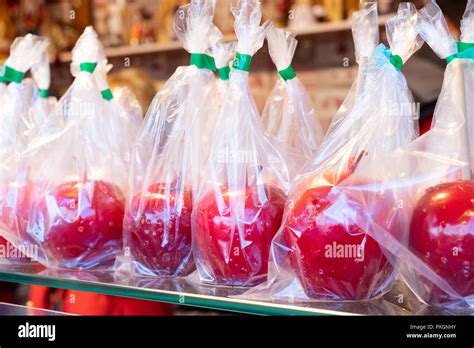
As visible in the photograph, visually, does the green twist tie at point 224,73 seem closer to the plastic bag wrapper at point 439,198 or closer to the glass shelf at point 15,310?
the plastic bag wrapper at point 439,198

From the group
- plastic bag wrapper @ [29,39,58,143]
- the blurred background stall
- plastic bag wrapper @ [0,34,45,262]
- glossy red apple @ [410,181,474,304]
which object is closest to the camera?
glossy red apple @ [410,181,474,304]

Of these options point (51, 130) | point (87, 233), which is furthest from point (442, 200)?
point (51, 130)

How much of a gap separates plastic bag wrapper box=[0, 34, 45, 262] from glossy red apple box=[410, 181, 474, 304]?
0.60 meters

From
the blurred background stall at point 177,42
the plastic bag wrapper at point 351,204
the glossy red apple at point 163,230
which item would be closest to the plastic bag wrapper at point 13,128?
the glossy red apple at point 163,230

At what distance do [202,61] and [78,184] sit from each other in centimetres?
25

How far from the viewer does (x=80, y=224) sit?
89 centimetres

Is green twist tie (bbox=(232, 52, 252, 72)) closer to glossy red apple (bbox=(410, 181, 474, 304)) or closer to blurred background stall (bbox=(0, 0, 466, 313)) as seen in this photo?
glossy red apple (bbox=(410, 181, 474, 304))

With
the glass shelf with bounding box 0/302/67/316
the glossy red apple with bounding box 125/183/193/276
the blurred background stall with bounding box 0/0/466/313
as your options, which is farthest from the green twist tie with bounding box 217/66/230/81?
the blurred background stall with bounding box 0/0/466/313

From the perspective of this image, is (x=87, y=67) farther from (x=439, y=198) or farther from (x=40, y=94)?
(x=439, y=198)

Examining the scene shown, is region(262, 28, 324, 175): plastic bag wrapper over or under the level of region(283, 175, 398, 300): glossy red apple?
over

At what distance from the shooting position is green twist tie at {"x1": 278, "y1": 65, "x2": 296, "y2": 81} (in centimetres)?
89

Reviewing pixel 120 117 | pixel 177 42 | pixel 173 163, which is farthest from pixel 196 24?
pixel 177 42

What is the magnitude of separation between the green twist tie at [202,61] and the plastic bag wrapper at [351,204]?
0.22m
